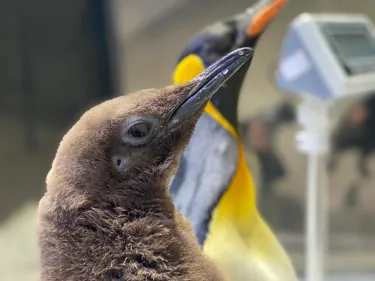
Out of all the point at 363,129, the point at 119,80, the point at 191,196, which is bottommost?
the point at 191,196

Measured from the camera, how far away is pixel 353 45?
63 cm

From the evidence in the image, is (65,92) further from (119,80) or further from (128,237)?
(128,237)

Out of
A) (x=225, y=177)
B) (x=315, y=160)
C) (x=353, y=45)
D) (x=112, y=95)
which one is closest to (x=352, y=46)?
(x=353, y=45)

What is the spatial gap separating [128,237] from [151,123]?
6cm

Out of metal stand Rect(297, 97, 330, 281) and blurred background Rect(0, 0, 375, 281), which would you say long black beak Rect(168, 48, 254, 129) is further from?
blurred background Rect(0, 0, 375, 281)

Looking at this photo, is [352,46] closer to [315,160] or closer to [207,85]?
[315,160]

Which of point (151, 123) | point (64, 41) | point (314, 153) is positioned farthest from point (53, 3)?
point (151, 123)

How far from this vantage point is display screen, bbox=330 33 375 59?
23.8 inches

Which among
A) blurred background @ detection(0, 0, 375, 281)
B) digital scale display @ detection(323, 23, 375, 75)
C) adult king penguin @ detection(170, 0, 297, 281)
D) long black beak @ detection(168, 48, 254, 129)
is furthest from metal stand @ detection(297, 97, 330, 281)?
blurred background @ detection(0, 0, 375, 281)

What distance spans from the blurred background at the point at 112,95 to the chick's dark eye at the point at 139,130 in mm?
835

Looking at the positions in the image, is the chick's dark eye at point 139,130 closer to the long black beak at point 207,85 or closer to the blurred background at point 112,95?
the long black beak at point 207,85

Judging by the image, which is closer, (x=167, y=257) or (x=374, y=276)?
(x=167, y=257)

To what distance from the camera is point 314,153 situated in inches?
25.5

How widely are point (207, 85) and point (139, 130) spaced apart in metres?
0.05
